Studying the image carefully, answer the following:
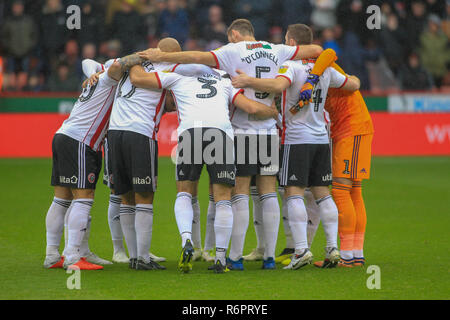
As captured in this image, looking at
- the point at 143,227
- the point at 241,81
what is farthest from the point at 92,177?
the point at 241,81

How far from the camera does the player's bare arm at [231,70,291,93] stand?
6605mm

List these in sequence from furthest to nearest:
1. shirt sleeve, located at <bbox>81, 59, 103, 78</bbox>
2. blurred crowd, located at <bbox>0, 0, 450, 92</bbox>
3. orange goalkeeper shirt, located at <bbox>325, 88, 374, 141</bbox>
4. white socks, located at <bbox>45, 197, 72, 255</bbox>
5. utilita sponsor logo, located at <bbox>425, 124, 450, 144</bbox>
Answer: blurred crowd, located at <bbox>0, 0, 450, 92</bbox>
utilita sponsor logo, located at <bbox>425, 124, 450, 144</bbox>
shirt sleeve, located at <bbox>81, 59, 103, 78</bbox>
orange goalkeeper shirt, located at <bbox>325, 88, 374, 141</bbox>
white socks, located at <bbox>45, 197, 72, 255</bbox>

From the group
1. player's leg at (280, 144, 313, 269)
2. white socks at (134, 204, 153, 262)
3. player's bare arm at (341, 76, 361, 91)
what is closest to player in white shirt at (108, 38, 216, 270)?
white socks at (134, 204, 153, 262)

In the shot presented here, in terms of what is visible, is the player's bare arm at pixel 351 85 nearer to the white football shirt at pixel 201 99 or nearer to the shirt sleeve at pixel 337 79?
the shirt sleeve at pixel 337 79

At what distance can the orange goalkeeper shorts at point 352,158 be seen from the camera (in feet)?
22.9

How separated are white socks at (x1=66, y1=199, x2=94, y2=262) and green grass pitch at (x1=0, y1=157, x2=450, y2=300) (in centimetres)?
24

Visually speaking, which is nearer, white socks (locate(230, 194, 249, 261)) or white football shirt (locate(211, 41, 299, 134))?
white socks (locate(230, 194, 249, 261))

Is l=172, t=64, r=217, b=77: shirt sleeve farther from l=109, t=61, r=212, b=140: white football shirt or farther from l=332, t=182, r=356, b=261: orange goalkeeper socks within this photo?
l=332, t=182, r=356, b=261: orange goalkeeper socks

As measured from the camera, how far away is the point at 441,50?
66.3 feet

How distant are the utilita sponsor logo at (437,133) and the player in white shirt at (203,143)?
12724 mm

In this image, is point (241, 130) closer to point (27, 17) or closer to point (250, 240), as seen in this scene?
point (250, 240)

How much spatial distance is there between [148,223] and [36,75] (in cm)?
1264

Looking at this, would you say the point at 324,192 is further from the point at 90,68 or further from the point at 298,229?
the point at 90,68

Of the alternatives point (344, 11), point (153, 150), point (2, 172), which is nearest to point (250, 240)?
point (153, 150)
